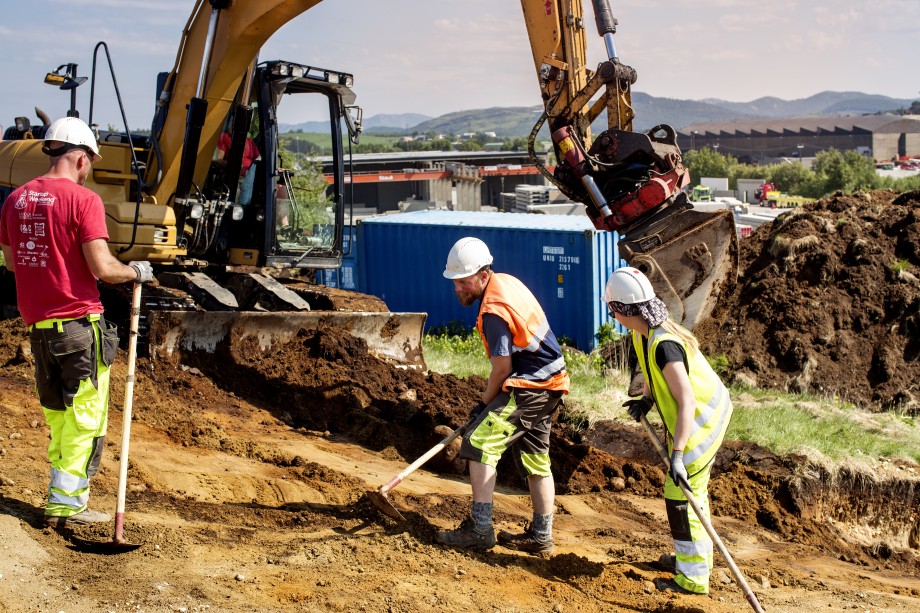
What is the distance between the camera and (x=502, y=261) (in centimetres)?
1650

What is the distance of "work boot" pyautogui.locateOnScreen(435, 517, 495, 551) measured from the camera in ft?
18.6

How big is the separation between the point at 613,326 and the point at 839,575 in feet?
28.3

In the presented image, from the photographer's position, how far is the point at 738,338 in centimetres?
1184

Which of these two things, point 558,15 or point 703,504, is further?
point 558,15

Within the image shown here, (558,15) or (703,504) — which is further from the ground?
(558,15)

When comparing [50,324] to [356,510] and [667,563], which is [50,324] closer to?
[356,510]

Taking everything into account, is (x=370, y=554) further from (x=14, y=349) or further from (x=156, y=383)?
(x=14, y=349)

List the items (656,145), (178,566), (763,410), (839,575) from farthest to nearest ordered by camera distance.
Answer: (763,410)
(656,145)
(839,575)
(178,566)

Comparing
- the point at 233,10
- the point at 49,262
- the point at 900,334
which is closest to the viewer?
the point at 49,262

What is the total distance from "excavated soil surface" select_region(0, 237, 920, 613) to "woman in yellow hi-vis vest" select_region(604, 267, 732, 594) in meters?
0.25

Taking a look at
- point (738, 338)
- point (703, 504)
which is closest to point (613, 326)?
point (738, 338)

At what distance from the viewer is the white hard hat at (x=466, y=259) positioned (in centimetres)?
550

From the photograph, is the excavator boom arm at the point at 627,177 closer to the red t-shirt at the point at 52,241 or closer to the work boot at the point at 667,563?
the work boot at the point at 667,563

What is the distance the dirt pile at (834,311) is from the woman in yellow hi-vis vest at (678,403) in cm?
566
